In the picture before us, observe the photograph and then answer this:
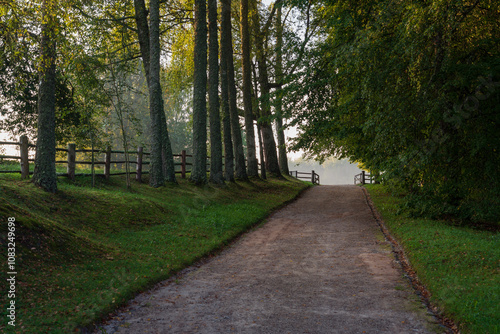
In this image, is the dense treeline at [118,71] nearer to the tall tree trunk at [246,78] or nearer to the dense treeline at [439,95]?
the tall tree trunk at [246,78]

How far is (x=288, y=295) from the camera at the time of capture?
642 cm

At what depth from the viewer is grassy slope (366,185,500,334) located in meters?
5.20

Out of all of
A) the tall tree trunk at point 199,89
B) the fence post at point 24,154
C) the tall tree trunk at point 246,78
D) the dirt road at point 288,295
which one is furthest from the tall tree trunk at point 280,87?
the fence post at point 24,154

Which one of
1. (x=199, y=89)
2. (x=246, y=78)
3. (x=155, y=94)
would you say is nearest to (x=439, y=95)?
(x=199, y=89)

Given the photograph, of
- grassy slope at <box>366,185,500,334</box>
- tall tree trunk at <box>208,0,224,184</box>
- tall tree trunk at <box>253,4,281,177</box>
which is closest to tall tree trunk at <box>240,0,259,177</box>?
tall tree trunk at <box>253,4,281,177</box>

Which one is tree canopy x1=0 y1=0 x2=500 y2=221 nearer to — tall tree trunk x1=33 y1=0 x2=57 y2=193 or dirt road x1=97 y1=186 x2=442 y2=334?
tall tree trunk x1=33 y1=0 x2=57 y2=193

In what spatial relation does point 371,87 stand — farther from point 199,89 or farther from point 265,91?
point 265,91

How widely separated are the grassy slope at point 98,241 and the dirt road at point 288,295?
531 mm

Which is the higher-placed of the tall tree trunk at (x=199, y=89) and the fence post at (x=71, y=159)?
the tall tree trunk at (x=199, y=89)

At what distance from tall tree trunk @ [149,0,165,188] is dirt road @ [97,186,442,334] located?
6789 mm

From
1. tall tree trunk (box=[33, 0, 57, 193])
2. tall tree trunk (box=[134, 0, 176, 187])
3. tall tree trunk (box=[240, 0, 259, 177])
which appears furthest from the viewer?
tall tree trunk (box=[240, 0, 259, 177])

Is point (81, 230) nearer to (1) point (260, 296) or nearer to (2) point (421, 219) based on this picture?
(1) point (260, 296)

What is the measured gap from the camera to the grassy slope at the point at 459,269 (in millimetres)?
5199

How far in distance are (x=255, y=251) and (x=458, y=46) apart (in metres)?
8.42
